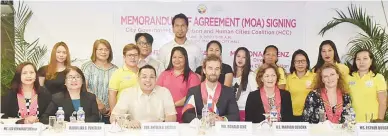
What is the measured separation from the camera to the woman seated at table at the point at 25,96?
4391 mm

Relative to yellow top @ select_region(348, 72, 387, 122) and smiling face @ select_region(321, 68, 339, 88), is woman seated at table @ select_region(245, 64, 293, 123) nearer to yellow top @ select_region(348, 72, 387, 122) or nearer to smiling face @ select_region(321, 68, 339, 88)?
smiling face @ select_region(321, 68, 339, 88)

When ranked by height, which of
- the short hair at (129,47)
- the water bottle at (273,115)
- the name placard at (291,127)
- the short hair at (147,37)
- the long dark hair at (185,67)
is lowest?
the name placard at (291,127)

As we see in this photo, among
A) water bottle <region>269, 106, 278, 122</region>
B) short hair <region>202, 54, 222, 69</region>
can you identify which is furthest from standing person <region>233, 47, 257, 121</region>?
water bottle <region>269, 106, 278, 122</region>

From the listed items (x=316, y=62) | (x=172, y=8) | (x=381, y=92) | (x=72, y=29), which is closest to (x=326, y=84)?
(x=316, y=62)

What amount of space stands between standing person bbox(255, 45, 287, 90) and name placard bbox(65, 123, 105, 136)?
1.72 metres

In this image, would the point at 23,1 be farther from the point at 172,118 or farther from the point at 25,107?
the point at 172,118

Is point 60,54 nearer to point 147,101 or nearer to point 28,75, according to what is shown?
point 28,75

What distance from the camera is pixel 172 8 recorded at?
177 inches

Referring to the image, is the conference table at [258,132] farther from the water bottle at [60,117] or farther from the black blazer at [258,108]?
the black blazer at [258,108]

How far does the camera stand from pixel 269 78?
14.9 ft

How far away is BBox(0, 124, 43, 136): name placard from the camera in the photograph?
3.74 m

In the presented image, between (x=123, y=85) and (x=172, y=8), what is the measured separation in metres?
0.88

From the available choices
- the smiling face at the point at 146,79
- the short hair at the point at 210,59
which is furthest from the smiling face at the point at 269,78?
the smiling face at the point at 146,79

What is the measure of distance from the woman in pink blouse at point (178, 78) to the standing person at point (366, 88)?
155 cm
